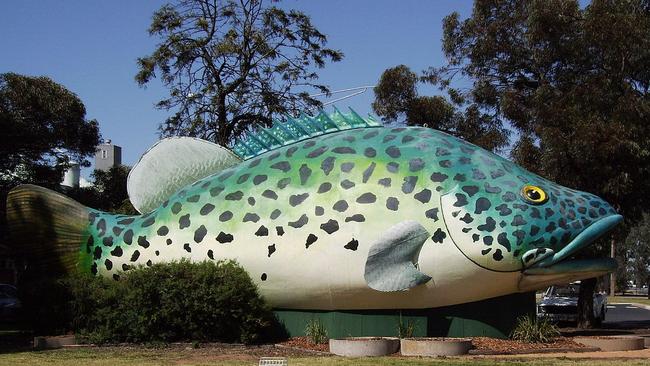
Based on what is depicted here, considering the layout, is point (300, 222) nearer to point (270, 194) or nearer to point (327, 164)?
point (270, 194)

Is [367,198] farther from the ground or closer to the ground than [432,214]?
farther from the ground

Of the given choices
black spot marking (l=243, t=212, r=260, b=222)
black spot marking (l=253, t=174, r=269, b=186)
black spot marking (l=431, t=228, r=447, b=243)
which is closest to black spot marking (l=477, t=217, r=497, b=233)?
black spot marking (l=431, t=228, r=447, b=243)

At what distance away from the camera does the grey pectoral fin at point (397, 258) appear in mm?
12141

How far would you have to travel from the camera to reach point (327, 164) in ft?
43.4

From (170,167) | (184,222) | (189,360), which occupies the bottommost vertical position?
(189,360)

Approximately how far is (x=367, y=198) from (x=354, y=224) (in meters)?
0.48

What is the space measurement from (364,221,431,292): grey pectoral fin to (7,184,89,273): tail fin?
17.8 ft

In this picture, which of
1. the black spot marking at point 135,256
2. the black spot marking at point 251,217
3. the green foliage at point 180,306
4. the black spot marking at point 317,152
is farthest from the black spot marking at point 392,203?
the black spot marking at point 135,256

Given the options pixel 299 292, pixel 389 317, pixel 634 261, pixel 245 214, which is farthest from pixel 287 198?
pixel 634 261

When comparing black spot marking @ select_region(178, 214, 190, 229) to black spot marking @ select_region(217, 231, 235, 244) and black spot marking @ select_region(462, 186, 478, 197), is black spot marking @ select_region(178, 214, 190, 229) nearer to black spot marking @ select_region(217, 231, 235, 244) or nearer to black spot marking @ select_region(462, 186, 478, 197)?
black spot marking @ select_region(217, 231, 235, 244)

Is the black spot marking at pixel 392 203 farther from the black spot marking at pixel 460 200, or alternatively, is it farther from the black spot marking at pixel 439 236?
the black spot marking at pixel 460 200

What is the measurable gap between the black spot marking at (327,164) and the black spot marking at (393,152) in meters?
0.95

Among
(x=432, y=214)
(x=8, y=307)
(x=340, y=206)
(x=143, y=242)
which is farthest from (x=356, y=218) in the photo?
(x=8, y=307)

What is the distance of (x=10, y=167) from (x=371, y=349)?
59.8 ft
